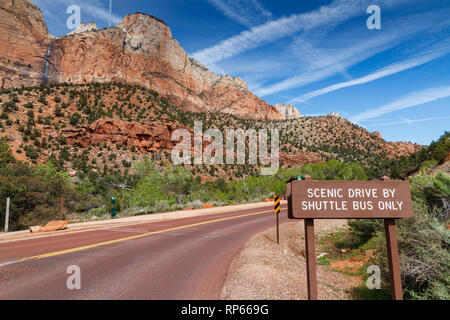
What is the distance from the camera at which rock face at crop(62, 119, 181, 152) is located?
43.2m

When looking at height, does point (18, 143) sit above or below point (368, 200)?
above

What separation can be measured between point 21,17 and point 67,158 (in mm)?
66216

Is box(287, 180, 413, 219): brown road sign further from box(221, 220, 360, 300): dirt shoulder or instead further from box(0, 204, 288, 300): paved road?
box(0, 204, 288, 300): paved road

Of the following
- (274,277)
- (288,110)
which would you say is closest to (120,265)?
(274,277)

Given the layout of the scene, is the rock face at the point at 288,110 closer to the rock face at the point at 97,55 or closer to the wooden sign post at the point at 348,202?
the rock face at the point at 97,55

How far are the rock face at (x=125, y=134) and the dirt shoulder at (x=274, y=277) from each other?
42470 millimetres

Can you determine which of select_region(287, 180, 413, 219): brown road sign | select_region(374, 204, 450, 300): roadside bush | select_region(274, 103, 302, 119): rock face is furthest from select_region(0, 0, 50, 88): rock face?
select_region(274, 103, 302, 119): rock face

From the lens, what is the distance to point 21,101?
44.7 m

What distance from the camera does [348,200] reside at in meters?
3.96

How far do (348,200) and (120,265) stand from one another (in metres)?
5.05

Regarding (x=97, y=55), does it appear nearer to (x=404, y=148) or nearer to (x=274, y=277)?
(x=274, y=277)

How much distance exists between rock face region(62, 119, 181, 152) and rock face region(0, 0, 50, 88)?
3949 cm
